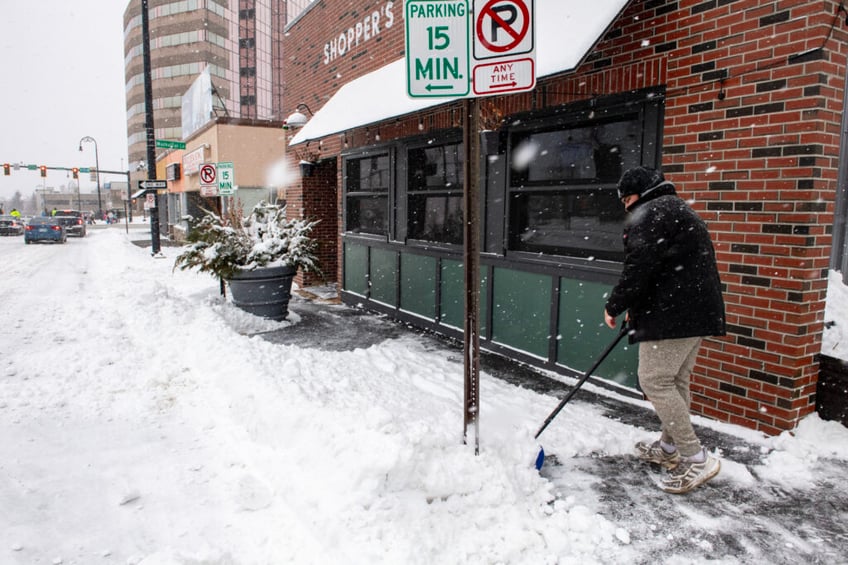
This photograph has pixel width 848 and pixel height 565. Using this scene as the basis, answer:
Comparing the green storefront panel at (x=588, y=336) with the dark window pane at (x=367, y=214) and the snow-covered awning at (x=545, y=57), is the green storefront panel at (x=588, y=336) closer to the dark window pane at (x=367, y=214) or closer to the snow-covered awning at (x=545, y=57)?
the snow-covered awning at (x=545, y=57)

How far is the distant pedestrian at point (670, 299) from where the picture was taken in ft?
10.3

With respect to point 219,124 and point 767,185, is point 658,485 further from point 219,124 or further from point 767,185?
point 219,124

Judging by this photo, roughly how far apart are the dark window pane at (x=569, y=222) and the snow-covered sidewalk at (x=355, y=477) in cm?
143

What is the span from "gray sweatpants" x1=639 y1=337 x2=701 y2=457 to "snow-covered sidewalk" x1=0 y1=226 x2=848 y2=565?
1.14 ft

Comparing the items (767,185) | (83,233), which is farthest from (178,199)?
(767,185)

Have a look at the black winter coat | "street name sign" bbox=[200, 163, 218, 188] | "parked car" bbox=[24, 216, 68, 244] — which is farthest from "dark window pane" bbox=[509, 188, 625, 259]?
"parked car" bbox=[24, 216, 68, 244]

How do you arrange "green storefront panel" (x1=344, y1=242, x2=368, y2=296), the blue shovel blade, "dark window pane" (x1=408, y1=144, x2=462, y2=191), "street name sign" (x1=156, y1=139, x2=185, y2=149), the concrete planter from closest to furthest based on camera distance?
the blue shovel blade, "dark window pane" (x1=408, y1=144, x2=462, y2=191), the concrete planter, "green storefront panel" (x1=344, y1=242, x2=368, y2=296), "street name sign" (x1=156, y1=139, x2=185, y2=149)

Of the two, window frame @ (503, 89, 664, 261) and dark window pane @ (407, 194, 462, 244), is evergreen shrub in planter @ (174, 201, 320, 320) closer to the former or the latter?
dark window pane @ (407, 194, 462, 244)

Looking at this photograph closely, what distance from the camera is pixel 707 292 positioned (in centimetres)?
315

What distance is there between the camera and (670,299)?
3174 mm

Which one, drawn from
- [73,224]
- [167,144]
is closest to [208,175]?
[167,144]

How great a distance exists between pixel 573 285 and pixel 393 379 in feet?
6.53

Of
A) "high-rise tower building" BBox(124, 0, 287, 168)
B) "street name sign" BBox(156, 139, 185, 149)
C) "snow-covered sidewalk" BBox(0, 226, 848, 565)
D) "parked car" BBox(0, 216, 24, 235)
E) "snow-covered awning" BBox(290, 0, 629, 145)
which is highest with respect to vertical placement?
"high-rise tower building" BBox(124, 0, 287, 168)

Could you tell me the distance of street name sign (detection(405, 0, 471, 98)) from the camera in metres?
3.15
